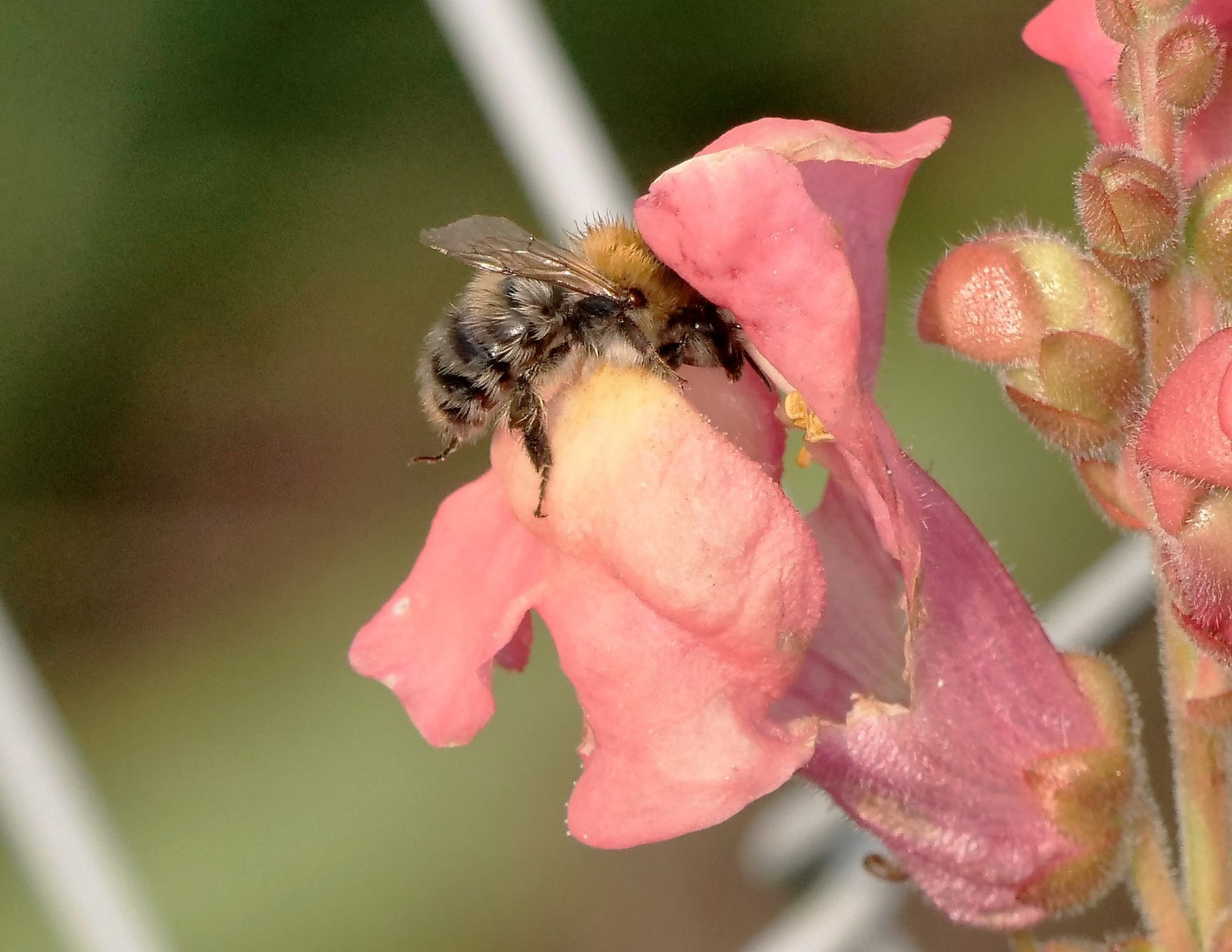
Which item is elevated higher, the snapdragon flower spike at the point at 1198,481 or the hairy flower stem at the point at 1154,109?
the hairy flower stem at the point at 1154,109

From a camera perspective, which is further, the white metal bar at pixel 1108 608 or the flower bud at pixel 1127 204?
the white metal bar at pixel 1108 608

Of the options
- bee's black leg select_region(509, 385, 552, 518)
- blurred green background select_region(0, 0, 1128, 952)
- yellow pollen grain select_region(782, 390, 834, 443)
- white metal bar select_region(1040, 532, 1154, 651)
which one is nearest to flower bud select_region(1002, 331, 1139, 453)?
yellow pollen grain select_region(782, 390, 834, 443)

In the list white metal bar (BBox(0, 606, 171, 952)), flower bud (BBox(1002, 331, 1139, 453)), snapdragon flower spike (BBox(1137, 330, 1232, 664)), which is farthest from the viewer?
white metal bar (BBox(0, 606, 171, 952))

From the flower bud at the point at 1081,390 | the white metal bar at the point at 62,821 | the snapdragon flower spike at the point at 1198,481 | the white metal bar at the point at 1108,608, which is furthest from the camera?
the white metal bar at the point at 62,821

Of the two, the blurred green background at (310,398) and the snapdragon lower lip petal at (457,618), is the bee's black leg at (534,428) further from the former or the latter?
the blurred green background at (310,398)

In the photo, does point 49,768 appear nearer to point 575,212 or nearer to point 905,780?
point 575,212

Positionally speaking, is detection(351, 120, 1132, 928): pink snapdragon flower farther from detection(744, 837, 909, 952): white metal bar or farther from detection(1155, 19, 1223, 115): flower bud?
detection(744, 837, 909, 952): white metal bar

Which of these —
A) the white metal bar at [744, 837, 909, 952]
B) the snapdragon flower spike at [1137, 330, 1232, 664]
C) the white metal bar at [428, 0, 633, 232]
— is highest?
the white metal bar at [428, 0, 633, 232]

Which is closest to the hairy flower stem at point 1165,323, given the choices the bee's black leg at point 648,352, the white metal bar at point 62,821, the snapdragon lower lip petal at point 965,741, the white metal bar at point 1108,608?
the snapdragon lower lip petal at point 965,741
